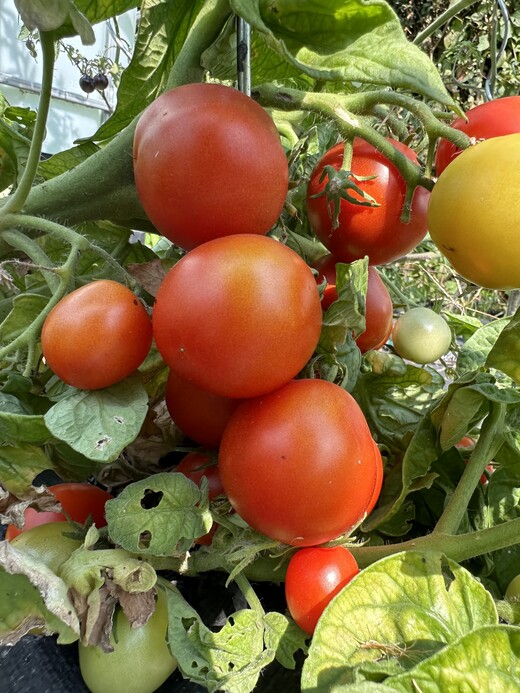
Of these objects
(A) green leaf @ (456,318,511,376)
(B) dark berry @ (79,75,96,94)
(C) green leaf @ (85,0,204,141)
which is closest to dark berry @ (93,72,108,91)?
(B) dark berry @ (79,75,96,94)

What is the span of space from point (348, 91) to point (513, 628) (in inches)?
21.6

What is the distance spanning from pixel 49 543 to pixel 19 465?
0.23 feet

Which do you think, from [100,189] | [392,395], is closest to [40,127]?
[100,189]

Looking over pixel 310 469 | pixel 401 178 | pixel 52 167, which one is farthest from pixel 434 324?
pixel 52 167

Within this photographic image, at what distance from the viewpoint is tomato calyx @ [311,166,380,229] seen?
43cm

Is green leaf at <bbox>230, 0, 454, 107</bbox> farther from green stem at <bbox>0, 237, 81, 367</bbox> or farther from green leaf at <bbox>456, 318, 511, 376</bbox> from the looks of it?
green leaf at <bbox>456, 318, 511, 376</bbox>

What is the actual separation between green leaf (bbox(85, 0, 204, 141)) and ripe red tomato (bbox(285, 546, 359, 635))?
48 cm

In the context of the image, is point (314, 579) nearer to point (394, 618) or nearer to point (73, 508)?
point (394, 618)

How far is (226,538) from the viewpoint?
48cm

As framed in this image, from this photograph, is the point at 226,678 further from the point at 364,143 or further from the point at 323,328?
the point at 364,143

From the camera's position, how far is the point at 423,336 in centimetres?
74

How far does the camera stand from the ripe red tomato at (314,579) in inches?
16.6

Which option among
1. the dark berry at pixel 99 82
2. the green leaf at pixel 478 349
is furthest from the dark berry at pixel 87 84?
the green leaf at pixel 478 349

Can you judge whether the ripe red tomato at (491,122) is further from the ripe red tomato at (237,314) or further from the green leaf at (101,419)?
the green leaf at (101,419)
